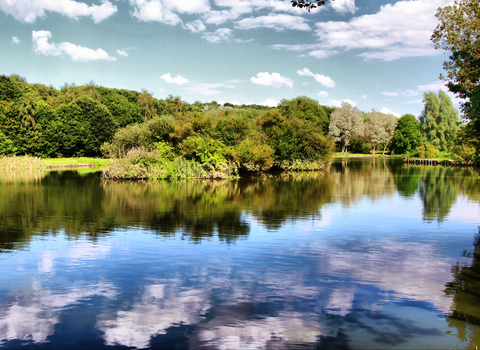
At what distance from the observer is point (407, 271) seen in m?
8.55

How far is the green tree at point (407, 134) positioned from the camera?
85875mm

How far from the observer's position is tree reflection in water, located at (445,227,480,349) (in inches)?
228

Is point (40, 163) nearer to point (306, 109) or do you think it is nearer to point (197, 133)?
point (197, 133)

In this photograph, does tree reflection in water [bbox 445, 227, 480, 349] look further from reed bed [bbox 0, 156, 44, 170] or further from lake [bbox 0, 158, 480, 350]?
reed bed [bbox 0, 156, 44, 170]

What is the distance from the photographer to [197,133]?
32250 mm

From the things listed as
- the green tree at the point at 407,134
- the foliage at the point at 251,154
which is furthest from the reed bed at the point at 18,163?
the green tree at the point at 407,134

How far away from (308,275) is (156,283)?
11.1 ft

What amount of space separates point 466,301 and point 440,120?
68698 millimetres

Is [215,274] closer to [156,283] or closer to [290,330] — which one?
[156,283]

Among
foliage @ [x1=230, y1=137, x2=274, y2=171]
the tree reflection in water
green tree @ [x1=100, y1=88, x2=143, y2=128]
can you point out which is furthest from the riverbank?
the tree reflection in water

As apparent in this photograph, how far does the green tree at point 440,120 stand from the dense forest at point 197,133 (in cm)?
18

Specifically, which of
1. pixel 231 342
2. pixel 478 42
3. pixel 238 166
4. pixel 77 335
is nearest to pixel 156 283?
pixel 77 335

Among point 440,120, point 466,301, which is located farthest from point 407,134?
point 466,301

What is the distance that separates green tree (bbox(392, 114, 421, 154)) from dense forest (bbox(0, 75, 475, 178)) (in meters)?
0.24
